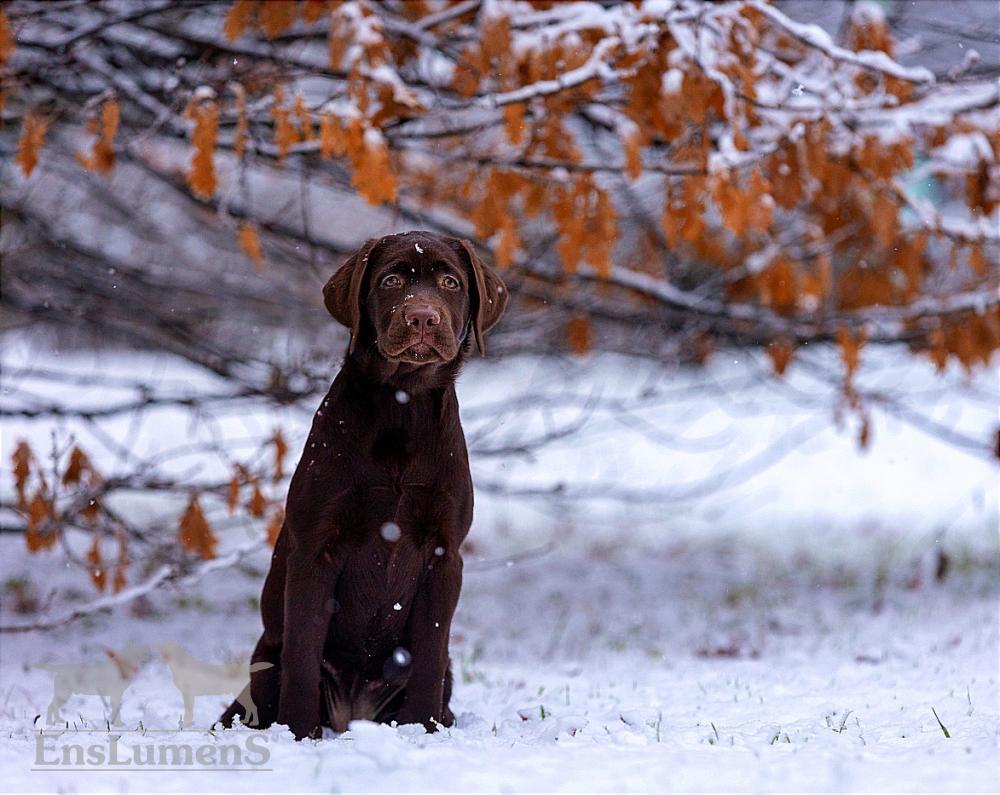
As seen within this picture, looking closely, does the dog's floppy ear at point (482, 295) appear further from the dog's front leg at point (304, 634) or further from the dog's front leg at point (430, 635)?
the dog's front leg at point (304, 634)

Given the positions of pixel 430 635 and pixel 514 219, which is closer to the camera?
pixel 430 635

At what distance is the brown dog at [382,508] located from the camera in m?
3.55

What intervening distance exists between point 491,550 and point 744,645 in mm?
4073

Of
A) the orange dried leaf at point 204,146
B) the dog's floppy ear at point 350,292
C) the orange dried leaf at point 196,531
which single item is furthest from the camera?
the orange dried leaf at point 196,531

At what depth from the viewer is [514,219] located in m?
6.21

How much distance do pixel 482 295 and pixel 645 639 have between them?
13.3 feet

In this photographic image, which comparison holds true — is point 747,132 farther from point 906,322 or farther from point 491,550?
point 491,550

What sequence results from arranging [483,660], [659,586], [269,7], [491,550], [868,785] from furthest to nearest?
[491,550]
[659,586]
[483,660]
[269,7]
[868,785]

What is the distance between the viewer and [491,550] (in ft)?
34.6

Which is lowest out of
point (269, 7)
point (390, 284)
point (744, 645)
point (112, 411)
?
point (744, 645)

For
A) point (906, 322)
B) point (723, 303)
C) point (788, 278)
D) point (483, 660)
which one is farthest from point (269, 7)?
point (906, 322)

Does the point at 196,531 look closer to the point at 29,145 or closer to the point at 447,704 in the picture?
the point at 447,704

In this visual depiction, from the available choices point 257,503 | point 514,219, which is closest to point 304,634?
point 257,503

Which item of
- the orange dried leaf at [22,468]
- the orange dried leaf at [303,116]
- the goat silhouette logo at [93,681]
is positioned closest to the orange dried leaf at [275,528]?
the goat silhouette logo at [93,681]
